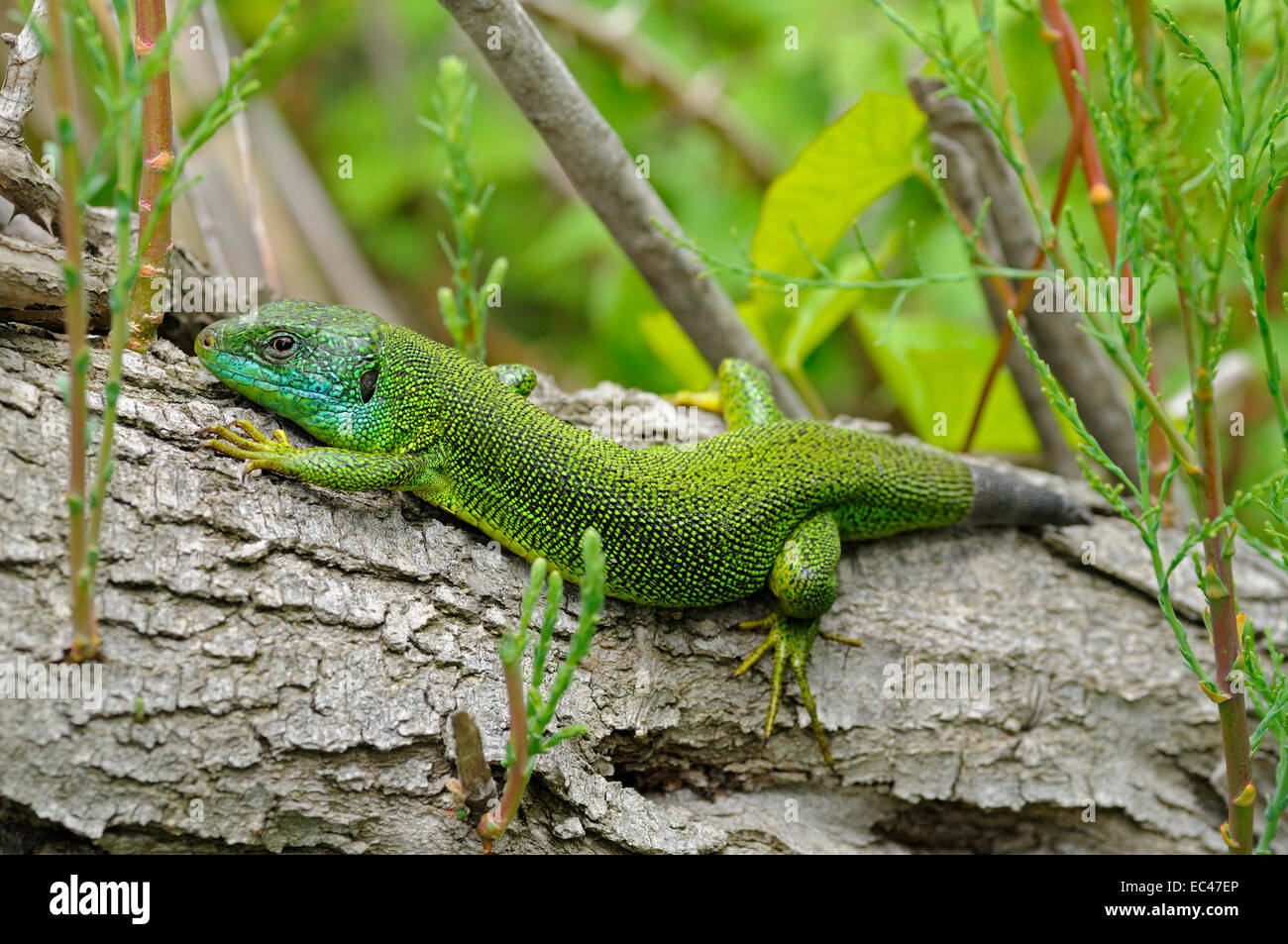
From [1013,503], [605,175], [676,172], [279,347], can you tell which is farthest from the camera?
[676,172]

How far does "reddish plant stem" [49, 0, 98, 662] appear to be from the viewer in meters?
1.89

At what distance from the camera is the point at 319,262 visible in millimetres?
5973

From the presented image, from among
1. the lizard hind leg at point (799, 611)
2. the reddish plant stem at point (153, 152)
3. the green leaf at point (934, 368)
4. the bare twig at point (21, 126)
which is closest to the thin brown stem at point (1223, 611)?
the lizard hind leg at point (799, 611)

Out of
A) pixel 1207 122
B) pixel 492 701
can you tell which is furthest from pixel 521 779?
pixel 1207 122

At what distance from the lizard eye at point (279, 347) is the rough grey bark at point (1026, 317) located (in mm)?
2791

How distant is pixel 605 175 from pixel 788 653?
6.33 ft

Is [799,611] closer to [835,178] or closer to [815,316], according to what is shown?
[815,316]

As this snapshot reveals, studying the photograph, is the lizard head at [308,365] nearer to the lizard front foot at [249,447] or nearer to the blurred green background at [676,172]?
the lizard front foot at [249,447]

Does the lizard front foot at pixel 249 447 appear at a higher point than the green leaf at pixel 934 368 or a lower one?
lower

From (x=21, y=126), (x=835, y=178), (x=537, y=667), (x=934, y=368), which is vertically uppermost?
(x=835, y=178)

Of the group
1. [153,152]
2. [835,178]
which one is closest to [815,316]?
[835,178]

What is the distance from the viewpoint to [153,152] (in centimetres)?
300

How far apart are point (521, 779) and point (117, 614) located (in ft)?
3.77

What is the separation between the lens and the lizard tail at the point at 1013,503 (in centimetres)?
404
